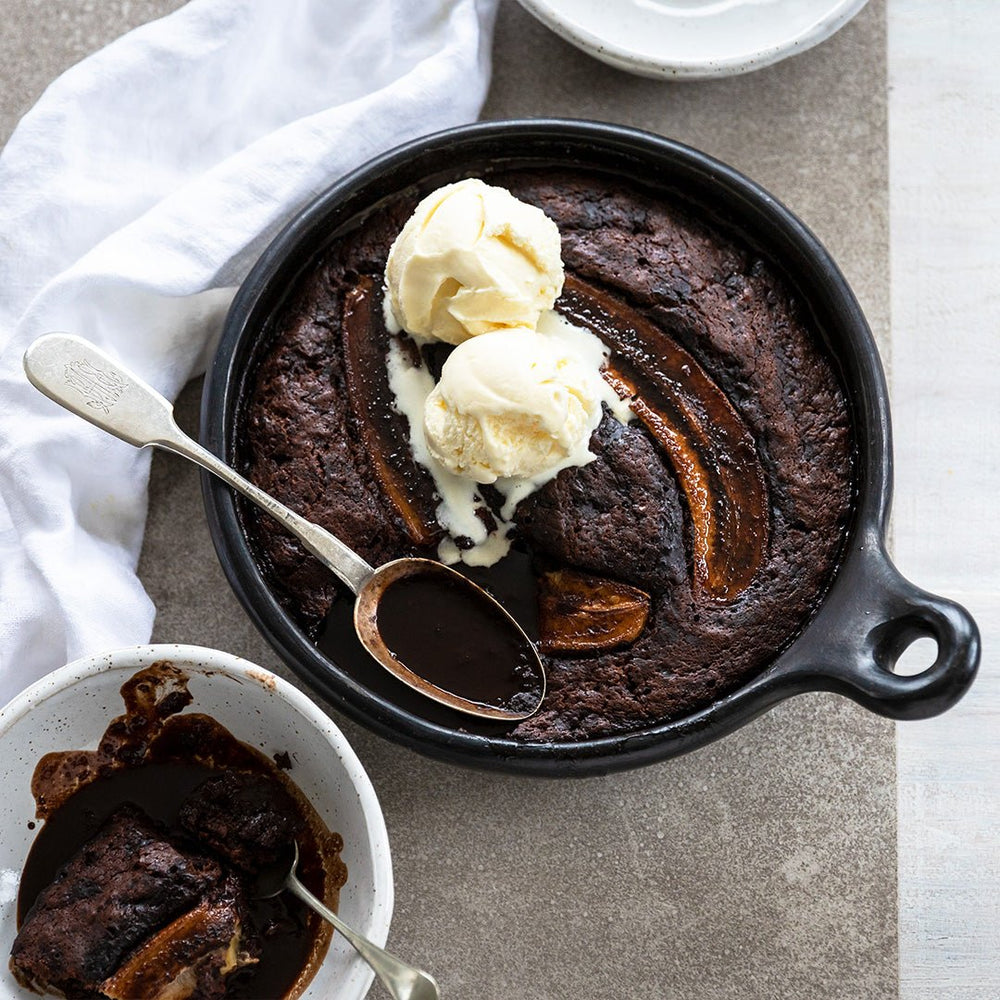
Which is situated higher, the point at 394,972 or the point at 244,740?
the point at 244,740

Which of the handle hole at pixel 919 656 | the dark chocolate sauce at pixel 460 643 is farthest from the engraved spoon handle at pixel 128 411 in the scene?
the handle hole at pixel 919 656

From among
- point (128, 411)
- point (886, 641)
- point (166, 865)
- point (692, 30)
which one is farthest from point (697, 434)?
point (166, 865)

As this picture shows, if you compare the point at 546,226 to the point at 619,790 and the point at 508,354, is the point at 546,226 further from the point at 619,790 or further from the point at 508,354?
the point at 619,790

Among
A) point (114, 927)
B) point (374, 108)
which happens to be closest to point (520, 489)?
point (374, 108)

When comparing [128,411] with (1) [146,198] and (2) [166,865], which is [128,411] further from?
(2) [166,865]

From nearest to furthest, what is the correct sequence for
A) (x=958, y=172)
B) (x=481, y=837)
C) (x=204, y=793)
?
(x=204, y=793), (x=481, y=837), (x=958, y=172)

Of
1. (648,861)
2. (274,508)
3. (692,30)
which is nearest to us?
(274,508)
